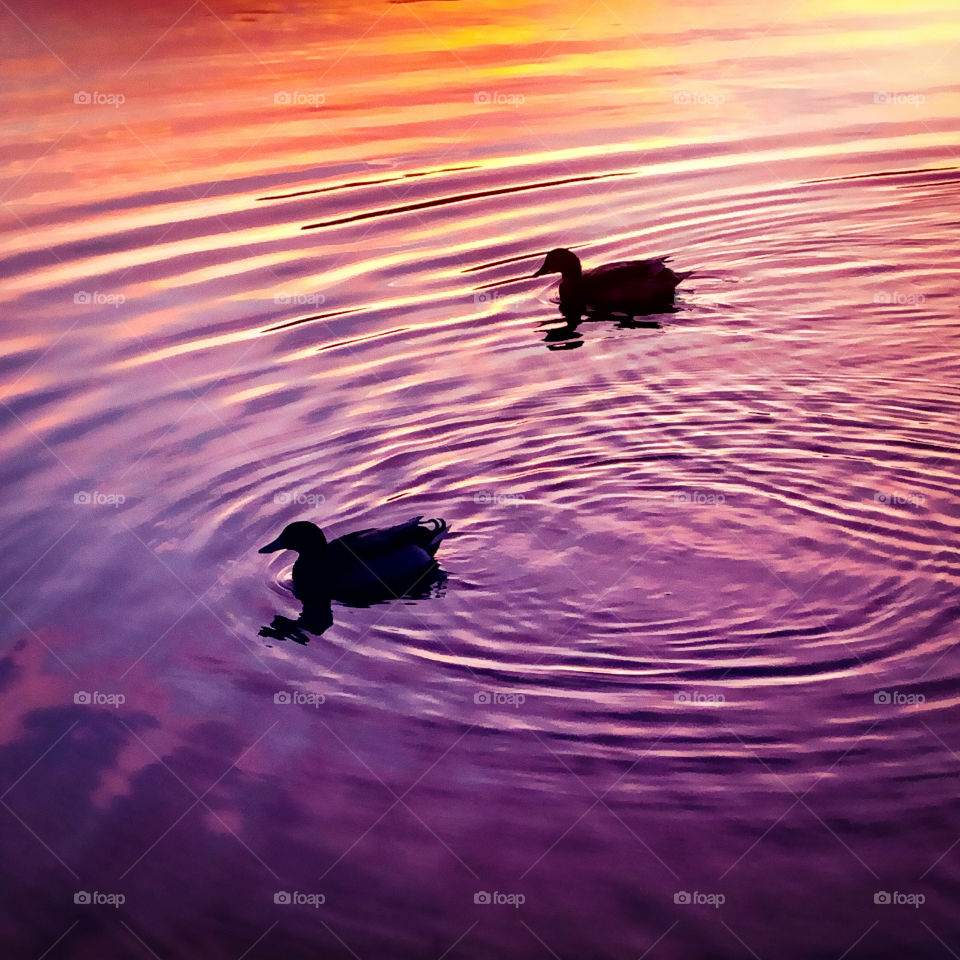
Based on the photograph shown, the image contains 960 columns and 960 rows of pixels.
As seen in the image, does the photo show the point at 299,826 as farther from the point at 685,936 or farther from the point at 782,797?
the point at 782,797

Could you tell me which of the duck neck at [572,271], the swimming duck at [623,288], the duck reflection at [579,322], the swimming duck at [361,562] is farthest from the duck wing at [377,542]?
the duck neck at [572,271]

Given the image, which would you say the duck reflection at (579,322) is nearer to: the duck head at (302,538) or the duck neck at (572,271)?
the duck neck at (572,271)

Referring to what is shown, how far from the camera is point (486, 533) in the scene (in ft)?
23.1

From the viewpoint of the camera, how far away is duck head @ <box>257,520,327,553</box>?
259 inches

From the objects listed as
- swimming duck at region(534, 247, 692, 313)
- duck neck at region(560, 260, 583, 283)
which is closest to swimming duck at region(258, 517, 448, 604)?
swimming duck at region(534, 247, 692, 313)

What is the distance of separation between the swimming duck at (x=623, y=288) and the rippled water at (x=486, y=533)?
220mm

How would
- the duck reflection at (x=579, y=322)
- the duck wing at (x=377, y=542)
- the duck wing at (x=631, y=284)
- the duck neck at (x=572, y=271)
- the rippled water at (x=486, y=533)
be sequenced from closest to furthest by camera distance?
the rippled water at (x=486, y=533), the duck wing at (x=377, y=542), the duck reflection at (x=579, y=322), the duck wing at (x=631, y=284), the duck neck at (x=572, y=271)

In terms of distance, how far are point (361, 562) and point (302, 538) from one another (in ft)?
1.14

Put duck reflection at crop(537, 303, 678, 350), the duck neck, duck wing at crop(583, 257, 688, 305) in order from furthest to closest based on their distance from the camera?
1. the duck neck
2. duck wing at crop(583, 257, 688, 305)
3. duck reflection at crop(537, 303, 678, 350)

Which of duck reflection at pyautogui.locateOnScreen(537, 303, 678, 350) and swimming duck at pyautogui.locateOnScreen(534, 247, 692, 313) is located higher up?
swimming duck at pyautogui.locateOnScreen(534, 247, 692, 313)

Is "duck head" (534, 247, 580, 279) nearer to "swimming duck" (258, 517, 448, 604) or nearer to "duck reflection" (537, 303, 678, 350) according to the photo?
"duck reflection" (537, 303, 678, 350)

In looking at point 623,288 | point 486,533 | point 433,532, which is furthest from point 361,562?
point 623,288

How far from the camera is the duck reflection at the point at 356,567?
6453 mm

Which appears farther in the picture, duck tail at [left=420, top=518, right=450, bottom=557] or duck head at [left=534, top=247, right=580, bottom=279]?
duck head at [left=534, top=247, right=580, bottom=279]
